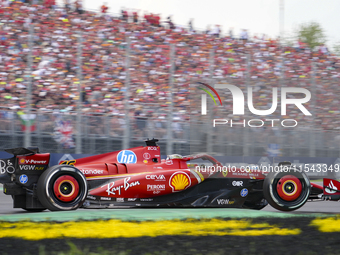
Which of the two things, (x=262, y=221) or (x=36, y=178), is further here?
(x=36, y=178)

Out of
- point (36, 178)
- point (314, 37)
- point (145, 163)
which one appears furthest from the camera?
point (314, 37)

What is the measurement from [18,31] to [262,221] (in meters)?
11.8

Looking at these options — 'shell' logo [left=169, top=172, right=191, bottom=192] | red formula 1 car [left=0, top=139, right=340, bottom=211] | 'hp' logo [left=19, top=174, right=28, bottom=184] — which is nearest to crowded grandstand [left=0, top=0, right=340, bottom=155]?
red formula 1 car [left=0, top=139, right=340, bottom=211]

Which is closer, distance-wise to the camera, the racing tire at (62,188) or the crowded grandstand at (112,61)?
the racing tire at (62,188)

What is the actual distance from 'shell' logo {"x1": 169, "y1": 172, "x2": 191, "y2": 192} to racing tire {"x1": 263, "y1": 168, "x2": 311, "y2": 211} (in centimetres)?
130

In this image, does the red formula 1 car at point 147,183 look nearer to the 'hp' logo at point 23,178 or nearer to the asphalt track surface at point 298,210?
the 'hp' logo at point 23,178

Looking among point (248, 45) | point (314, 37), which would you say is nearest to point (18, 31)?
point (248, 45)

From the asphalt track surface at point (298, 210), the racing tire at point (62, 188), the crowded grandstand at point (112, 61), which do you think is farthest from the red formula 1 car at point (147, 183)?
the crowded grandstand at point (112, 61)

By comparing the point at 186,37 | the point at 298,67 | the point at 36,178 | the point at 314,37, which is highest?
the point at 314,37

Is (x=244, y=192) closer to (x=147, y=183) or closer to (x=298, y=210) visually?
(x=298, y=210)

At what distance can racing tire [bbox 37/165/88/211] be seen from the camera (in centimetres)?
660

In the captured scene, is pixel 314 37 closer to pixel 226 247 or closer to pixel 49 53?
pixel 49 53

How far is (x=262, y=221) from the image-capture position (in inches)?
240

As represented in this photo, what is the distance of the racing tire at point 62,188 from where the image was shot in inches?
260
